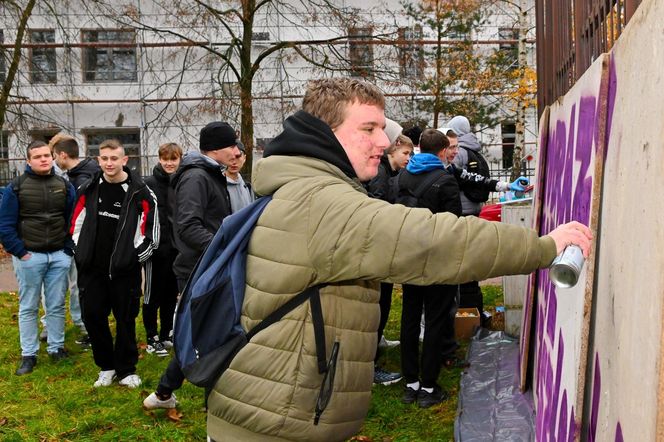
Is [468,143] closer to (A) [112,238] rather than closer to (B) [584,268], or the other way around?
(A) [112,238]

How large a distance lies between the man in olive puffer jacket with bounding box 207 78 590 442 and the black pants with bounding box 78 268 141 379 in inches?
144

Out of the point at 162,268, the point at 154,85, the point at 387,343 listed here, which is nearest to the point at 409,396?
the point at 387,343

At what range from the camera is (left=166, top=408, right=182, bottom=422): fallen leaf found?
18.5ft

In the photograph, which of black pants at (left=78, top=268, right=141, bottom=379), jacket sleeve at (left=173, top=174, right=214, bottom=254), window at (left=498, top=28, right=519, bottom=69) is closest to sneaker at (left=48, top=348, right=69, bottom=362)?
black pants at (left=78, top=268, right=141, bottom=379)

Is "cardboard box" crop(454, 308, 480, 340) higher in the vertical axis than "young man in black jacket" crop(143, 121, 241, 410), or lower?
lower

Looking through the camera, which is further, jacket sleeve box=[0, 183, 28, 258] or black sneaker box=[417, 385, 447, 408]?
jacket sleeve box=[0, 183, 28, 258]

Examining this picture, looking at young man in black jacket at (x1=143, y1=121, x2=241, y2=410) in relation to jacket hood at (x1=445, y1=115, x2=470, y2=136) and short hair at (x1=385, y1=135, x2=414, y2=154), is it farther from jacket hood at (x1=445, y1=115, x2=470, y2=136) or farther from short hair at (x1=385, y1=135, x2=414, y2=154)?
jacket hood at (x1=445, y1=115, x2=470, y2=136)

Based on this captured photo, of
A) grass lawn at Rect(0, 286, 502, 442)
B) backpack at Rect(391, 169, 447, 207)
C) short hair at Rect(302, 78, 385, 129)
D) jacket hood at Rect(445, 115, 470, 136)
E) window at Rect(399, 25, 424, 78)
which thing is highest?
window at Rect(399, 25, 424, 78)

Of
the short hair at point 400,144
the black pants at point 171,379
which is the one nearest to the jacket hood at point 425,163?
the short hair at point 400,144

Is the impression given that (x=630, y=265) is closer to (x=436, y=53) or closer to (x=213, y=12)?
(x=213, y=12)

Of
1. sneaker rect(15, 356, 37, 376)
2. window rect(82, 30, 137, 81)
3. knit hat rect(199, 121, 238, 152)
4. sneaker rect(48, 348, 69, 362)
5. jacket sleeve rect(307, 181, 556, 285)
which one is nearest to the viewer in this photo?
jacket sleeve rect(307, 181, 556, 285)

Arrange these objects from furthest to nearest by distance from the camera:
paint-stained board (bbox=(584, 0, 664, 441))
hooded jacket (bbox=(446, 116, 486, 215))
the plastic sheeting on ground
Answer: hooded jacket (bbox=(446, 116, 486, 215)) → the plastic sheeting on ground → paint-stained board (bbox=(584, 0, 664, 441))

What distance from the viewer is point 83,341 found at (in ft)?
26.3

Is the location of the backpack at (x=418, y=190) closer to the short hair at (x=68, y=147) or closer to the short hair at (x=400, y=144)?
the short hair at (x=400, y=144)
